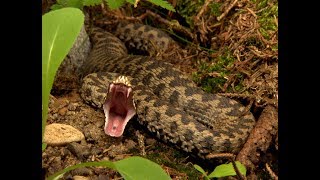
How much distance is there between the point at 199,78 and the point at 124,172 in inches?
104

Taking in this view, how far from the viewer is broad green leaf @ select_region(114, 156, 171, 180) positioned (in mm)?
2432

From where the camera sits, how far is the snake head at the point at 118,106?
404cm

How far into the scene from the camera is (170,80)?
5039 millimetres

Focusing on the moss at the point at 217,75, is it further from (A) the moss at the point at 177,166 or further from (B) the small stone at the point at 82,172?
(B) the small stone at the point at 82,172

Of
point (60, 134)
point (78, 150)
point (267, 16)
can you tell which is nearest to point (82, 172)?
point (78, 150)

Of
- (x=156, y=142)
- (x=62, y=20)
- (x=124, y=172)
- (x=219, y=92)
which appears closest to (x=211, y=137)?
(x=156, y=142)

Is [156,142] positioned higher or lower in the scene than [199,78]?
lower

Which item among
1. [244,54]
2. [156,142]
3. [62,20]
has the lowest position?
[156,142]

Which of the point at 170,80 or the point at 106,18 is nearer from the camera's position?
the point at 170,80

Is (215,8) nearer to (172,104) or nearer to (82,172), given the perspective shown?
(172,104)

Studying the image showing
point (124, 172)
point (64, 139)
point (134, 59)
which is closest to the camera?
point (124, 172)

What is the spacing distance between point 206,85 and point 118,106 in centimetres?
117

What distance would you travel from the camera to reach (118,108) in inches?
162

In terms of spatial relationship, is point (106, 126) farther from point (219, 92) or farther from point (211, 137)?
point (219, 92)
